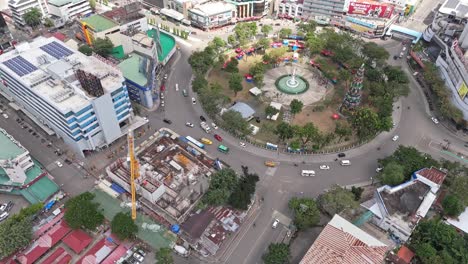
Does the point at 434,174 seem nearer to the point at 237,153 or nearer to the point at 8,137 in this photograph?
the point at 237,153

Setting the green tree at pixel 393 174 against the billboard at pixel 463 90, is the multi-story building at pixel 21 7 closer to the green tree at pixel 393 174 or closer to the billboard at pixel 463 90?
the green tree at pixel 393 174

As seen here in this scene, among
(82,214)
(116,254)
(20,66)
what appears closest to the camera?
(116,254)

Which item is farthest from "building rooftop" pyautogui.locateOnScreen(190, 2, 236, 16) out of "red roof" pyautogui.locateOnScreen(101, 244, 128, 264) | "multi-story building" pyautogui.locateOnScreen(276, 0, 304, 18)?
"red roof" pyautogui.locateOnScreen(101, 244, 128, 264)

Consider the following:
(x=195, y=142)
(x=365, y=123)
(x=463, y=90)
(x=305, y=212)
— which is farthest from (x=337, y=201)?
(x=463, y=90)

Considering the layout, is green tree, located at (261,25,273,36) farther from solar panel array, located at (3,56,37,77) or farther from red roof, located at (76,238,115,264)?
red roof, located at (76,238,115,264)

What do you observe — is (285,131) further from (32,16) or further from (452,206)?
(32,16)

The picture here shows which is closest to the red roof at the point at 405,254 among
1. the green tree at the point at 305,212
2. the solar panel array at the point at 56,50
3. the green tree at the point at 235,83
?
the green tree at the point at 305,212

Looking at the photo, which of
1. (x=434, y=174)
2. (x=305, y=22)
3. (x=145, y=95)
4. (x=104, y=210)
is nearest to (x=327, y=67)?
(x=305, y=22)
